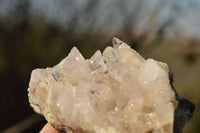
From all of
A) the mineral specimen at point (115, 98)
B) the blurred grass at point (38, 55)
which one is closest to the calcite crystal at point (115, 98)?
the mineral specimen at point (115, 98)

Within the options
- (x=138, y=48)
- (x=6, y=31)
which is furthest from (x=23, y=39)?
(x=138, y=48)

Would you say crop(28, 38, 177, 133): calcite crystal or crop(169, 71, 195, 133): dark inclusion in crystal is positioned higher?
crop(28, 38, 177, 133): calcite crystal

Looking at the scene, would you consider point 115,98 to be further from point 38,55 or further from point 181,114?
point 38,55

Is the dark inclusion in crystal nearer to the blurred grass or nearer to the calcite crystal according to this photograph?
the calcite crystal

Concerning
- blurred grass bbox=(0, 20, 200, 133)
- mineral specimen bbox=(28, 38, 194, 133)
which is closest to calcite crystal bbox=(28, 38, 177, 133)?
mineral specimen bbox=(28, 38, 194, 133)

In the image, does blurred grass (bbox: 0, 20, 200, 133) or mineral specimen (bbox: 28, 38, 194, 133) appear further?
blurred grass (bbox: 0, 20, 200, 133)

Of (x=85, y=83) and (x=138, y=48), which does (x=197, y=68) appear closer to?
(x=138, y=48)

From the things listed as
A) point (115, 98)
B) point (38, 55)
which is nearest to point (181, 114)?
point (115, 98)

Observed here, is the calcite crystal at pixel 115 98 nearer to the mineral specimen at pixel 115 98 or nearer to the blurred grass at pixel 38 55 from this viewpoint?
the mineral specimen at pixel 115 98

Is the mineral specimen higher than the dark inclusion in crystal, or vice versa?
the mineral specimen
